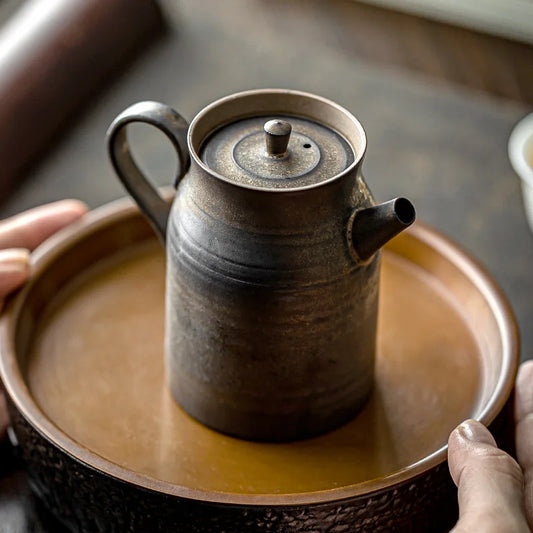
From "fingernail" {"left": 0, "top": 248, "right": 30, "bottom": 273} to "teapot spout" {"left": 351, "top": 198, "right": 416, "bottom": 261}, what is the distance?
1.13 feet

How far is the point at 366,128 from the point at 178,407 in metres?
0.58

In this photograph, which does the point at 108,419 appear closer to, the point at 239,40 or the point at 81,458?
the point at 81,458

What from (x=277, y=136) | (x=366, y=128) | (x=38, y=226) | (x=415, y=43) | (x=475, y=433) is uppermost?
(x=277, y=136)

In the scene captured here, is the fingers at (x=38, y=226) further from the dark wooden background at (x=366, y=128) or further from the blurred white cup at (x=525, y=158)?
the blurred white cup at (x=525, y=158)

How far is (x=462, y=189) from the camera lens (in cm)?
114

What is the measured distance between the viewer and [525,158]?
40.8 inches

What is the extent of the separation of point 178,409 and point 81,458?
13 cm

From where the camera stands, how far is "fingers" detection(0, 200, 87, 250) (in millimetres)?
932

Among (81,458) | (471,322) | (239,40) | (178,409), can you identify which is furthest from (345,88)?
(81,458)

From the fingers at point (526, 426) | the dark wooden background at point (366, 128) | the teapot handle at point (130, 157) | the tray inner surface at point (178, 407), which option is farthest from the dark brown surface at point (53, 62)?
the fingers at point (526, 426)

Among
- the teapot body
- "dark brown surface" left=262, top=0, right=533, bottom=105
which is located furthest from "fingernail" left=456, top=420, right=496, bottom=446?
"dark brown surface" left=262, top=0, right=533, bottom=105

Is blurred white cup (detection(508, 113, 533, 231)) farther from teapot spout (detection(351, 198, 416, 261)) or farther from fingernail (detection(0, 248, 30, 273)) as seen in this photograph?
fingernail (detection(0, 248, 30, 273))

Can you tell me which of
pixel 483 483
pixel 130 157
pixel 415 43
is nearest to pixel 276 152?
pixel 130 157

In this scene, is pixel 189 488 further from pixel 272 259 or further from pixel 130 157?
pixel 130 157
